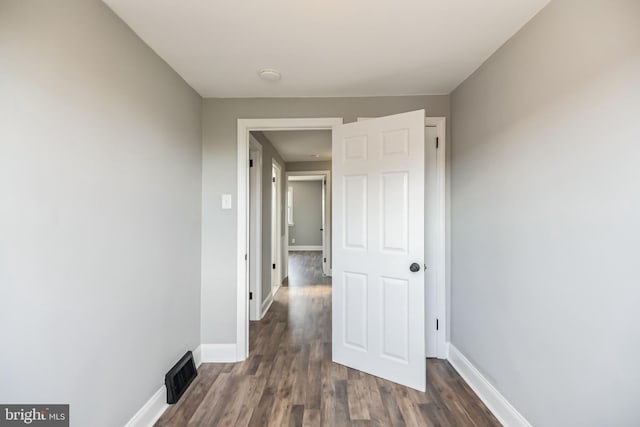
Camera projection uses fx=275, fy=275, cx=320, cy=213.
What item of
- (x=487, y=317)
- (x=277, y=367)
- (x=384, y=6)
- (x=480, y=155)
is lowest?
(x=277, y=367)

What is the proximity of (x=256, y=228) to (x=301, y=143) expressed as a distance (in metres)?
1.58

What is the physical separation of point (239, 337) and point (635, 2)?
302 centimetres

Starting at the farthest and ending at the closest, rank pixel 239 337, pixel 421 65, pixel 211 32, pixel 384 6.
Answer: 1. pixel 239 337
2. pixel 421 65
3. pixel 211 32
4. pixel 384 6

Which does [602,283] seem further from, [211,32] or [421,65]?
[211,32]

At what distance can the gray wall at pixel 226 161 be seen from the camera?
245cm

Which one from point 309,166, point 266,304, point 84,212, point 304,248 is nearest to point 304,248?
point 304,248

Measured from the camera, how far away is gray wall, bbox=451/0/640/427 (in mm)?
1040

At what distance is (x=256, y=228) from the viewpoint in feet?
11.1

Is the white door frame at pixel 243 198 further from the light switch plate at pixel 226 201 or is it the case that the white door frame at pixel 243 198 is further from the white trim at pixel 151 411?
the white trim at pixel 151 411

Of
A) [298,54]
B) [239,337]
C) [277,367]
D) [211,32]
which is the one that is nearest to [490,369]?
[277,367]

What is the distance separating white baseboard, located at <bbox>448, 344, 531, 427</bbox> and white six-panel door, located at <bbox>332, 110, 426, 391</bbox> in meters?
0.38

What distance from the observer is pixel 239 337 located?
8.04 ft

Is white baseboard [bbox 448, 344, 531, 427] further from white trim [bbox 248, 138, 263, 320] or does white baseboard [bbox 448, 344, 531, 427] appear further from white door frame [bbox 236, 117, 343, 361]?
white trim [bbox 248, 138, 263, 320]

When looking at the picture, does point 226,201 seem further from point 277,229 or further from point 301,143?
point 277,229
